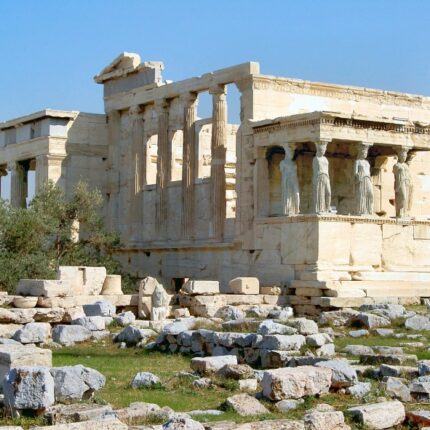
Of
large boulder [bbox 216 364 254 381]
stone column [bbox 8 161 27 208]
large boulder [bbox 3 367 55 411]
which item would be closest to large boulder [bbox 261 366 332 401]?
large boulder [bbox 216 364 254 381]

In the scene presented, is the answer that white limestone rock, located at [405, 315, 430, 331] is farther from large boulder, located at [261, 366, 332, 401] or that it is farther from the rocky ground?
large boulder, located at [261, 366, 332, 401]

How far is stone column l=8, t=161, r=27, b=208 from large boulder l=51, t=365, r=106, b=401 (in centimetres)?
1994

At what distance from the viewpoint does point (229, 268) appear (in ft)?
77.0

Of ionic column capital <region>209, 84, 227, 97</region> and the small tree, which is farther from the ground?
ionic column capital <region>209, 84, 227, 97</region>

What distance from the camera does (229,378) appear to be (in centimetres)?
1138

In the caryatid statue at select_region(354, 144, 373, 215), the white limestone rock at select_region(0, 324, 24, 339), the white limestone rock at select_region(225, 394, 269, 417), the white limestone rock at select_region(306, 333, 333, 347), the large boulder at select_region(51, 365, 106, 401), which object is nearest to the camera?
the white limestone rock at select_region(225, 394, 269, 417)

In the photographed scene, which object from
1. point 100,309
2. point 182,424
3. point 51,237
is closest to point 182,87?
point 51,237

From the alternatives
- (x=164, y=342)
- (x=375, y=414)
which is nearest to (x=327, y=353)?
(x=164, y=342)

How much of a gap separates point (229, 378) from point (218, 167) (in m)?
13.0

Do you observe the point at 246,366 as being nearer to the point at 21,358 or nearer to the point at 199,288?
the point at 21,358

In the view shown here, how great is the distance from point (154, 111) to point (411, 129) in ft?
24.3

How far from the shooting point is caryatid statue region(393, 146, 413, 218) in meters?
22.8

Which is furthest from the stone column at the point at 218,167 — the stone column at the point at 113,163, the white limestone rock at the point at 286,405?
the white limestone rock at the point at 286,405

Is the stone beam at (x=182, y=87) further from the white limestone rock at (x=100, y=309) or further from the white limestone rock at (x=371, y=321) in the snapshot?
the white limestone rock at (x=371, y=321)
